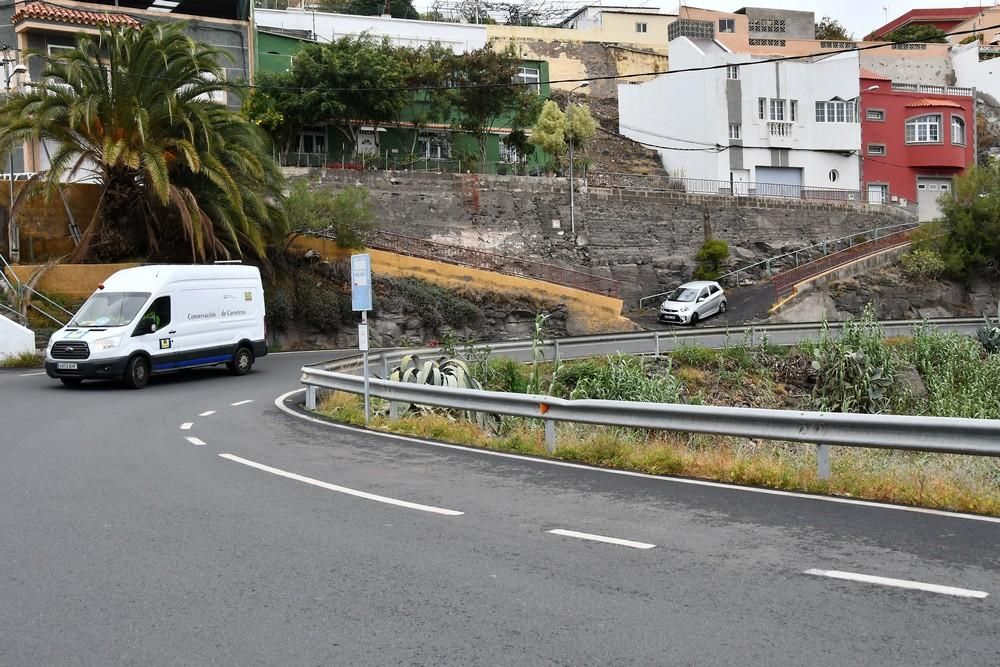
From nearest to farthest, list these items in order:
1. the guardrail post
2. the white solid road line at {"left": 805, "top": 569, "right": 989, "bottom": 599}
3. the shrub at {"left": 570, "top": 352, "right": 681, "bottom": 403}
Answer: the white solid road line at {"left": 805, "top": 569, "right": 989, "bottom": 599}, the guardrail post, the shrub at {"left": 570, "top": 352, "right": 681, "bottom": 403}

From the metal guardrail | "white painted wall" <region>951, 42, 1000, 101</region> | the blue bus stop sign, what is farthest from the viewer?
"white painted wall" <region>951, 42, 1000, 101</region>

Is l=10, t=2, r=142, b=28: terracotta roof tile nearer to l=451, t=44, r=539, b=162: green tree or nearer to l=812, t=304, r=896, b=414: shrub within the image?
l=451, t=44, r=539, b=162: green tree

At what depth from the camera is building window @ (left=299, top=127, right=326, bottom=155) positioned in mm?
47156

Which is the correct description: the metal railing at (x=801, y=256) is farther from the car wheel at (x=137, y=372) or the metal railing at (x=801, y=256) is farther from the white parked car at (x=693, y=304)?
the car wheel at (x=137, y=372)

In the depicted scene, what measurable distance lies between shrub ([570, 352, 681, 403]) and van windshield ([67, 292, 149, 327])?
32.5 feet

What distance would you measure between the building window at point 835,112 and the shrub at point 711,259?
14.6 metres

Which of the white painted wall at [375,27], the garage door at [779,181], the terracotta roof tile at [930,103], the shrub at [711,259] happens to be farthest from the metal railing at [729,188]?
the white painted wall at [375,27]

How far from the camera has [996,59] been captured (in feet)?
228

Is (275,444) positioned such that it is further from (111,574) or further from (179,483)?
(111,574)

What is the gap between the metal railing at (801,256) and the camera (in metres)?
46.9

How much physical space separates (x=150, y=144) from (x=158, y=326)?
9.95m

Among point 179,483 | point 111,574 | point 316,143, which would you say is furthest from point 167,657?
point 316,143

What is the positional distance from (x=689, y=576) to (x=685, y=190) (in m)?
44.8

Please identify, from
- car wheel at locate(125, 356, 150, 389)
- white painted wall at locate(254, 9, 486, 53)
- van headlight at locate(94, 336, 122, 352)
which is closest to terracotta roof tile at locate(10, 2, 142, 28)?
white painted wall at locate(254, 9, 486, 53)
